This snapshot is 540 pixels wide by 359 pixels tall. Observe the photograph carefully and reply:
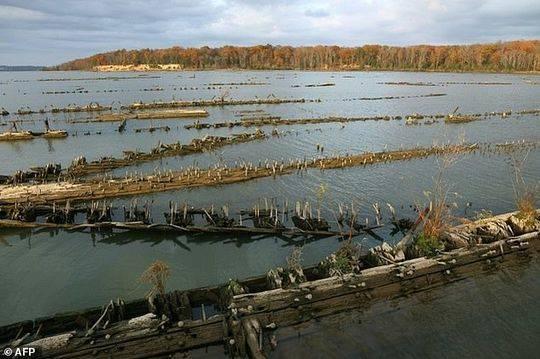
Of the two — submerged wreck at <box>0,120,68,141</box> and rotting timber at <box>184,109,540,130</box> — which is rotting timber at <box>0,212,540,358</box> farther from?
submerged wreck at <box>0,120,68,141</box>

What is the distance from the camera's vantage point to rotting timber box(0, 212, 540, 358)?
12375 millimetres

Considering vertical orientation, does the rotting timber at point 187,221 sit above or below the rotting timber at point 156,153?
below

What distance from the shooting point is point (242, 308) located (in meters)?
13.9

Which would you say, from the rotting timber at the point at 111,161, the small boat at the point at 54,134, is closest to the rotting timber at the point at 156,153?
the rotting timber at the point at 111,161

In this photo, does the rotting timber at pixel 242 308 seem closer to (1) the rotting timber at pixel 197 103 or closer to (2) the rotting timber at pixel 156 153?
(2) the rotting timber at pixel 156 153

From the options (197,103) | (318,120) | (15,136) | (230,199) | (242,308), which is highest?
(197,103)

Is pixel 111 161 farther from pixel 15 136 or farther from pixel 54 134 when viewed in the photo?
pixel 15 136

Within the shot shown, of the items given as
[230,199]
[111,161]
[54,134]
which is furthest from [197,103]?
[230,199]

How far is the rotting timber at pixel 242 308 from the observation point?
40.6 feet

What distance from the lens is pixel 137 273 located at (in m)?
18.6

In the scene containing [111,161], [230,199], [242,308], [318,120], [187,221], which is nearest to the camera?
[242,308]

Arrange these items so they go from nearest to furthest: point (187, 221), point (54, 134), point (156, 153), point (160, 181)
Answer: point (187, 221)
point (160, 181)
point (156, 153)
point (54, 134)

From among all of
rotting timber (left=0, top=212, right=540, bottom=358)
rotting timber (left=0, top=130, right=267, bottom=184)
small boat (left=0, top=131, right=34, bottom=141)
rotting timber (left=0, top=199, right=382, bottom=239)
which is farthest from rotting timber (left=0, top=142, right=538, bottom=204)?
small boat (left=0, top=131, right=34, bottom=141)

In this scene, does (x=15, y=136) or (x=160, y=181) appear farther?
(x=15, y=136)
